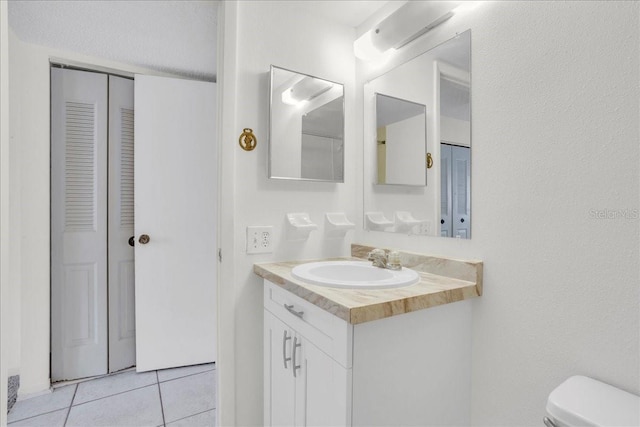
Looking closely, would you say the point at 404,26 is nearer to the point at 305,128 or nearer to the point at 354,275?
the point at 305,128

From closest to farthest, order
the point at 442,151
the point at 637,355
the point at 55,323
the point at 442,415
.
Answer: the point at 637,355, the point at 442,415, the point at 442,151, the point at 55,323

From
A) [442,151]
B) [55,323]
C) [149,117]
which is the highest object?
[149,117]

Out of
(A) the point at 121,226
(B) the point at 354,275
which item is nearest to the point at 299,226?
(B) the point at 354,275

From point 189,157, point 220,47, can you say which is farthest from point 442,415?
point 189,157

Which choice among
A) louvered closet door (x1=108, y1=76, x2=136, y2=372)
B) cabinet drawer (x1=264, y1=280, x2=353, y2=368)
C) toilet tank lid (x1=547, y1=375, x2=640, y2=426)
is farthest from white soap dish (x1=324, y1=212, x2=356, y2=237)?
louvered closet door (x1=108, y1=76, x2=136, y2=372)

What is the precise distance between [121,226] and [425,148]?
2.00 metres

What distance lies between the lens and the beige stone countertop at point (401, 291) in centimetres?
84

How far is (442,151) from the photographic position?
4.07 feet

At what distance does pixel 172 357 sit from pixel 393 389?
1807mm

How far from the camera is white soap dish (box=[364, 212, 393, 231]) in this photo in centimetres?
151

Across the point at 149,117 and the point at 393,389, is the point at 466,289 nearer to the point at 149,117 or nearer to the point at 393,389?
the point at 393,389

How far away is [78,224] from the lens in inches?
78.2

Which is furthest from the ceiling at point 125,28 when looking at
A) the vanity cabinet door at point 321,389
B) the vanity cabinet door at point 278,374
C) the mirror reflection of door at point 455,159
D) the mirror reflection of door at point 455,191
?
the vanity cabinet door at point 321,389

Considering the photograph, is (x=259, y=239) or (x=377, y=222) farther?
(x=377, y=222)
